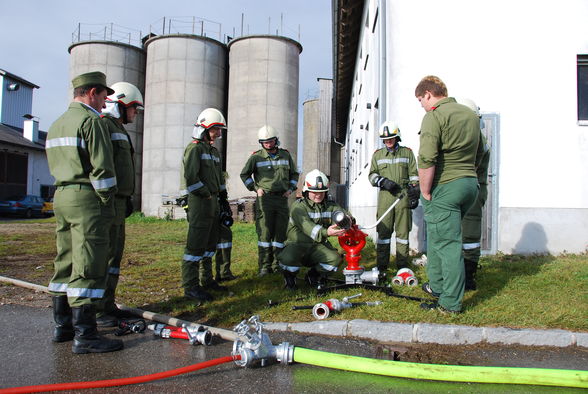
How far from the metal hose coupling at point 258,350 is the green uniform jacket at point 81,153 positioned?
153 cm

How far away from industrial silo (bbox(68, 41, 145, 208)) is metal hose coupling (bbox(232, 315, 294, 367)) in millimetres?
23913

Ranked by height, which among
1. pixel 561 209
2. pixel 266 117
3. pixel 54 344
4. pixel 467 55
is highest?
pixel 266 117

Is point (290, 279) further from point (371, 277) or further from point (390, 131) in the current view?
point (390, 131)

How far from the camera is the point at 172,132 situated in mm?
23625

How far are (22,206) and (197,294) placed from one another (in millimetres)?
26600

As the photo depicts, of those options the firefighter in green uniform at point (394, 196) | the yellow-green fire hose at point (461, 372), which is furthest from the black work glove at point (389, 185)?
the yellow-green fire hose at point (461, 372)

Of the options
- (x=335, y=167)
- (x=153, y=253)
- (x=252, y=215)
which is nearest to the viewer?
(x=153, y=253)

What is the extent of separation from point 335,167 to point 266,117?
27.8ft

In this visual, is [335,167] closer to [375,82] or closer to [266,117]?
[266,117]

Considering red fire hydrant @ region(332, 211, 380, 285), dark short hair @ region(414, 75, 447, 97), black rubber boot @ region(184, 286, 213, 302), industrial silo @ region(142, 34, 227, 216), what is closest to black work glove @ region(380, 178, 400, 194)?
red fire hydrant @ region(332, 211, 380, 285)

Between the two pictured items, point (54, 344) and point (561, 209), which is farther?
point (561, 209)

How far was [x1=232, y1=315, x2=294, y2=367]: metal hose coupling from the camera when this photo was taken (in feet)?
9.28

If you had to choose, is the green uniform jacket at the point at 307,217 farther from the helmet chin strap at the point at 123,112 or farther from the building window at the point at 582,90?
the building window at the point at 582,90

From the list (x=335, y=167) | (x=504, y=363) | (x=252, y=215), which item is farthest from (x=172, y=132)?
(x=504, y=363)
